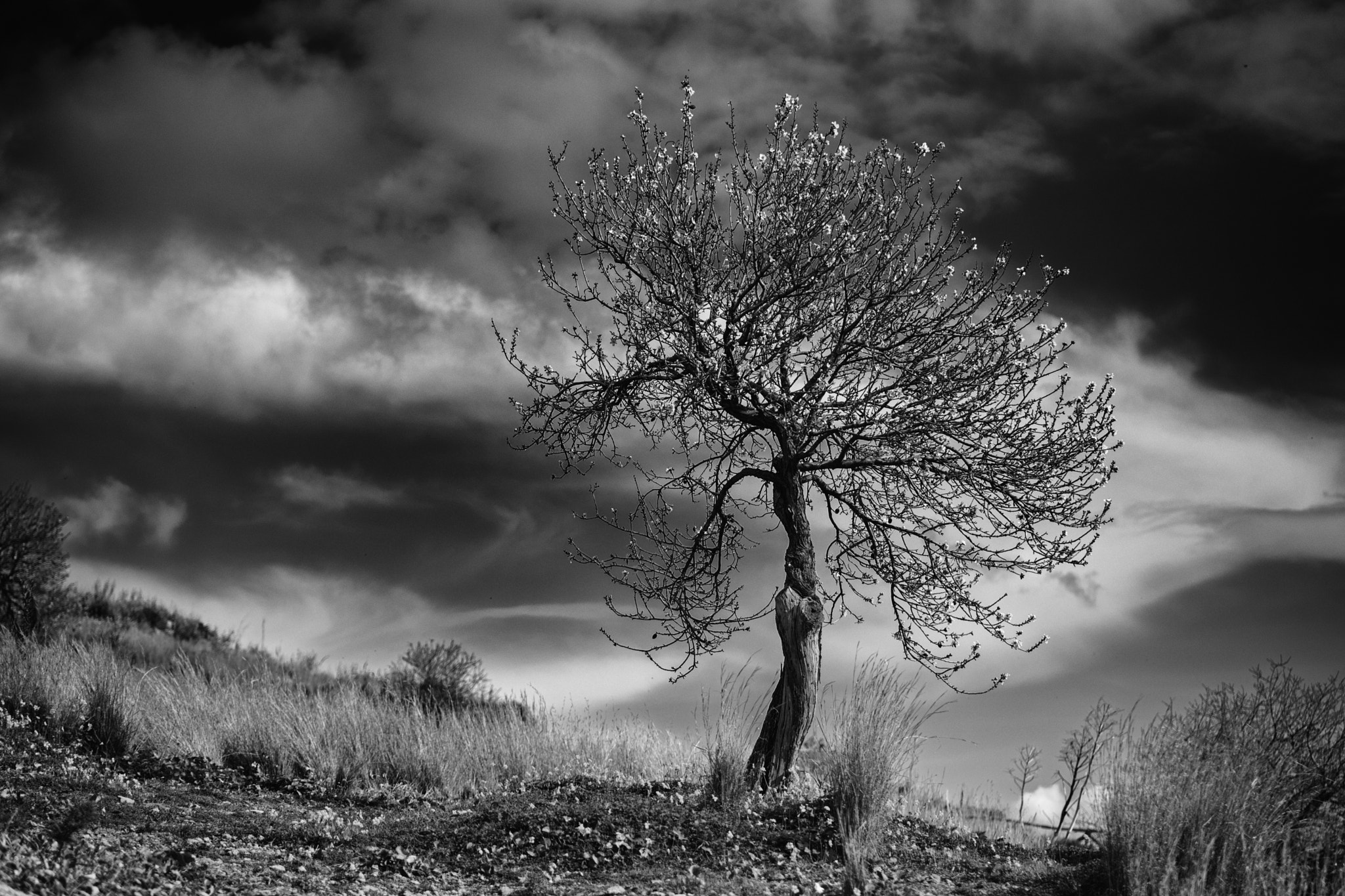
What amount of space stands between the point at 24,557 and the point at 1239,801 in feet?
71.9

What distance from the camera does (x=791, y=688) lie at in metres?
9.98

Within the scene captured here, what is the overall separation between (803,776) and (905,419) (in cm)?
392

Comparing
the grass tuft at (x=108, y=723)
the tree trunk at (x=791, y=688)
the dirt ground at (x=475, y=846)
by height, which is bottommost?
the dirt ground at (x=475, y=846)

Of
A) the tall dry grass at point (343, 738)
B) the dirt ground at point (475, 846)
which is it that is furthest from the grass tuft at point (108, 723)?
the dirt ground at point (475, 846)

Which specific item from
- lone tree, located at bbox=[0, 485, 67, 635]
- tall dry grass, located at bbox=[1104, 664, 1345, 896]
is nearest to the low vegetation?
tall dry grass, located at bbox=[1104, 664, 1345, 896]

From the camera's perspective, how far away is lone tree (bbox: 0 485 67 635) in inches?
818

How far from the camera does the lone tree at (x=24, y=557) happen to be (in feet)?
68.2

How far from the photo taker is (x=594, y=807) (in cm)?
935

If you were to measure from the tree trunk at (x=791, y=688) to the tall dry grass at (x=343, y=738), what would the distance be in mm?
1168

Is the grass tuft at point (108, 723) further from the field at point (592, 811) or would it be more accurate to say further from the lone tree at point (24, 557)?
the lone tree at point (24, 557)

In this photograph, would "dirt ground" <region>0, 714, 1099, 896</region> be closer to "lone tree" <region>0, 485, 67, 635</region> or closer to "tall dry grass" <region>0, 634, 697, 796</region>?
"tall dry grass" <region>0, 634, 697, 796</region>

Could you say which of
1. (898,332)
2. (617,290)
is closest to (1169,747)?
(898,332)

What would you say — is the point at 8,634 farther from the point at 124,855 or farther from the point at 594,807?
the point at 594,807

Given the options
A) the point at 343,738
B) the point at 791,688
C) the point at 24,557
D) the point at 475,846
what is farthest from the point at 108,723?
the point at 24,557
